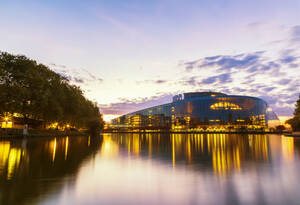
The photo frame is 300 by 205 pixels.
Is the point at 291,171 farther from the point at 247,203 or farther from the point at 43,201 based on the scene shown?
the point at 43,201

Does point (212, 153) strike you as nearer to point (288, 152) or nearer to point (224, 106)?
point (288, 152)

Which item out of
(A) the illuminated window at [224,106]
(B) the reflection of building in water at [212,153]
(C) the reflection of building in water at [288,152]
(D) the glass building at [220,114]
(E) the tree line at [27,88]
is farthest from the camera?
(A) the illuminated window at [224,106]

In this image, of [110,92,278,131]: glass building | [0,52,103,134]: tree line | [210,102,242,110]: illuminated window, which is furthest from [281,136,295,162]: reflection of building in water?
[210,102,242,110]: illuminated window

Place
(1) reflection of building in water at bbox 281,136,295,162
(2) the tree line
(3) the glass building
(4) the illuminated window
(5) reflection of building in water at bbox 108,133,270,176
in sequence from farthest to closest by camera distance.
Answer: (4) the illuminated window < (3) the glass building < (2) the tree line < (1) reflection of building in water at bbox 281,136,295,162 < (5) reflection of building in water at bbox 108,133,270,176

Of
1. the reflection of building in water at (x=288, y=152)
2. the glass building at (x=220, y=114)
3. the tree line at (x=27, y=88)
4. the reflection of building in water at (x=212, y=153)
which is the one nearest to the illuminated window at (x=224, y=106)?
the glass building at (x=220, y=114)

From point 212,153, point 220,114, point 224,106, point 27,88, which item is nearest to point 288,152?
point 212,153

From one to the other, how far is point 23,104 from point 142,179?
147ft

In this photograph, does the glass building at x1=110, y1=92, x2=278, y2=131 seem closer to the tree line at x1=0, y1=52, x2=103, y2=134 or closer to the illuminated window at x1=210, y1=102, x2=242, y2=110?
the illuminated window at x1=210, y1=102, x2=242, y2=110

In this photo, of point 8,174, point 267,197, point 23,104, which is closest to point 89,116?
point 23,104

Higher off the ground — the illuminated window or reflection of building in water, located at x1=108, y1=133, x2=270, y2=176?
the illuminated window

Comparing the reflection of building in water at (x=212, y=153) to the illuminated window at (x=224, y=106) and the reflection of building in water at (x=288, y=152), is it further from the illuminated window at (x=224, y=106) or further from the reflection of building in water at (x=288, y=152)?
the illuminated window at (x=224, y=106)

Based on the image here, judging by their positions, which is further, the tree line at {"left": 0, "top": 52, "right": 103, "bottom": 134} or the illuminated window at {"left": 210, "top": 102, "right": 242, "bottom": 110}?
the illuminated window at {"left": 210, "top": 102, "right": 242, "bottom": 110}

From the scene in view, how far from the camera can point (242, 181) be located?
9562 mm

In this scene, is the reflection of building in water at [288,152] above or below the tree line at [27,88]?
below
